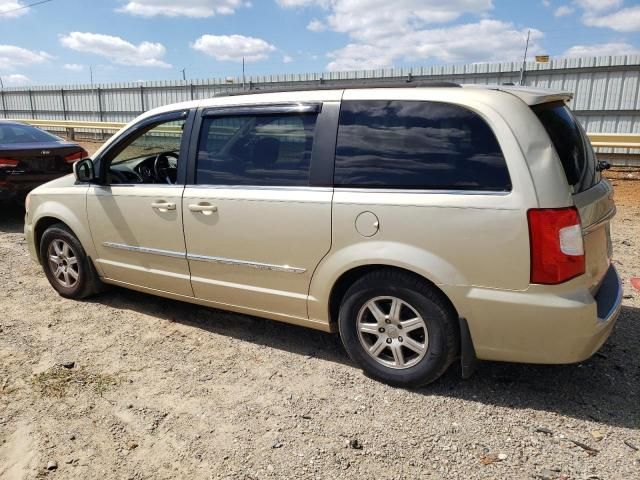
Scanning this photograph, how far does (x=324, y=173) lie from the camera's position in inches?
131

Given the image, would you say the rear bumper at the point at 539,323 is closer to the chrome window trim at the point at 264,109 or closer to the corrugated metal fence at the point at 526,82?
the chrome window trim at the point at 264,109

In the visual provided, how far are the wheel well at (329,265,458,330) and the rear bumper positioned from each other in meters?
0.21

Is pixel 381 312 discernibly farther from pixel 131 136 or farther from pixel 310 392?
pixel 131 136

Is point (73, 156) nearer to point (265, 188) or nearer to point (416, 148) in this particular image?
point (265, 188)

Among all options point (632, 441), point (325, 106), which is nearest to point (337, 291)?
point (325, 106)

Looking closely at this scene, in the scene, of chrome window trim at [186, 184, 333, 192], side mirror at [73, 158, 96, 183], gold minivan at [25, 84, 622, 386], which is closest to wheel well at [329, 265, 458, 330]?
gold minivan at [25, 84, 622, 386]

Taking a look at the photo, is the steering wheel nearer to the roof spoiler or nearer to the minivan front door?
the minivan front door

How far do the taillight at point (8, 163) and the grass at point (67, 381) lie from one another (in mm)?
4950

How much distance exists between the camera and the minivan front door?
4004mm

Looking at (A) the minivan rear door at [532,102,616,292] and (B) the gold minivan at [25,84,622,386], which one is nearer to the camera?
(B) the gold minivan at [25,84,622,386]

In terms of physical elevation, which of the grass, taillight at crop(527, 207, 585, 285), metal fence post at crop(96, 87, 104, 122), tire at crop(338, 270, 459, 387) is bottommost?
the grass

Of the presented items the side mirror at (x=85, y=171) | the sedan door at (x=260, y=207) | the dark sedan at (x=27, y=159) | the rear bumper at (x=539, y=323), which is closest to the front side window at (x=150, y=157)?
the side mirror at (x=85, y=171)

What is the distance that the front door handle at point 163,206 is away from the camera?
3928mm

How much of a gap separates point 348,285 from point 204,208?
119 centimetres
